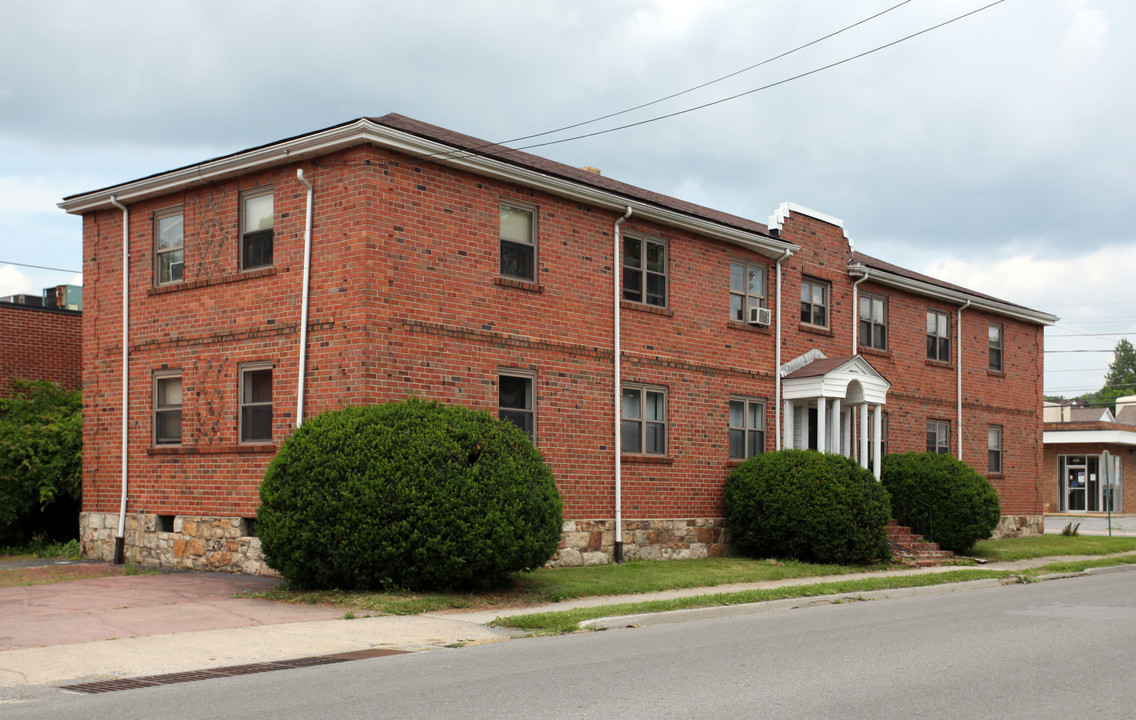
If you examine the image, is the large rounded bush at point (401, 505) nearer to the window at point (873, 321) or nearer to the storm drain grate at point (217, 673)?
the storm drain grate at point (217, 673)

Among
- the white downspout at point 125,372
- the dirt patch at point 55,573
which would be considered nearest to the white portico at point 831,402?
the white downspout at point 125,372

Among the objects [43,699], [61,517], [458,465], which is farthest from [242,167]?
[43,699]

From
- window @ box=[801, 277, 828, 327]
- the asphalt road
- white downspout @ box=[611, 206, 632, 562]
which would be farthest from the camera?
window @ box=[801, 277, 828, 327]

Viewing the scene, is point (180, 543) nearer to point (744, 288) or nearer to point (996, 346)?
point (744, 288)

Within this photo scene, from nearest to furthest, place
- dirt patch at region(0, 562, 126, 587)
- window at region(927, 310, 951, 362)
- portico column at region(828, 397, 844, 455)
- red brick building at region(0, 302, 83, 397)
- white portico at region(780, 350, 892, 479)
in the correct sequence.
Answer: dirt patch at region(0, 562, 126, 587)
white portico at region(780, 350, 892, 479)
portico column at region(828, 397, 844, 455)
red brick building at region(0, 302, 83, 397)
window at region(927, 310, 951, 362)

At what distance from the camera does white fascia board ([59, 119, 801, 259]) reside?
616 inches

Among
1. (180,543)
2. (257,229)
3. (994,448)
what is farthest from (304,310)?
(994,448)

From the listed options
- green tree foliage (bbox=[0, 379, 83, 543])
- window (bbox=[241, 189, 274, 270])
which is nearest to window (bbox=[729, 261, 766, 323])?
window (bbox=[241, 189, 274, 270])

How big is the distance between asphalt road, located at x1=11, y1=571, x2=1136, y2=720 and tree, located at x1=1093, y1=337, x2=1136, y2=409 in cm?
10154

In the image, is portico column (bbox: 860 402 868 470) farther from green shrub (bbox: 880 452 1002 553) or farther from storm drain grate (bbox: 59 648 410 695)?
storm drain grate (bbox: 59 648 410 695)

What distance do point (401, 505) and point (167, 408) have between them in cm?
679

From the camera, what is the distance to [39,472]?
1966 centimetres

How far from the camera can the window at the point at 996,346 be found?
2959 centimetres

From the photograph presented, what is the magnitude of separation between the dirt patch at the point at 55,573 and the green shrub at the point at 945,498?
14.8 meters
